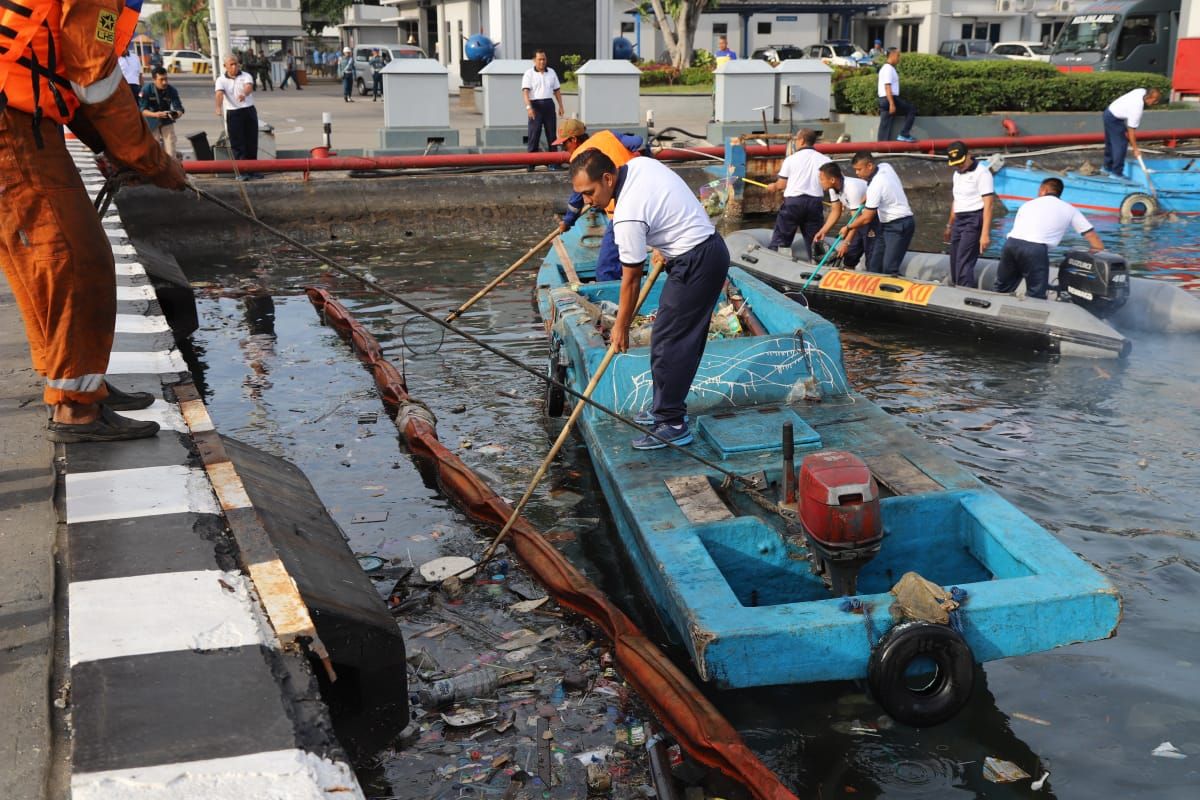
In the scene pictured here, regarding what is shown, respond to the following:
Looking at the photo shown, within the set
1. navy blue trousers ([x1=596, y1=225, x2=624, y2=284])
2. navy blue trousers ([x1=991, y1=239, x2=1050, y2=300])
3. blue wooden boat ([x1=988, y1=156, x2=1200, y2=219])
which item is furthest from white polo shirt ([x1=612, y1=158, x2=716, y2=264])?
blue wooden boat ([x1=988, y1=156, x2=1200, y2=219])

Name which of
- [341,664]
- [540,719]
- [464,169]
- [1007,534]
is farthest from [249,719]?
[464,169]

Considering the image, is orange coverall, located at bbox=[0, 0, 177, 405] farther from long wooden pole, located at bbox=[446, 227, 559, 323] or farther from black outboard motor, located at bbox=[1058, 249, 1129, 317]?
black outboard motor, located at bbox=[1058, 249, 1129, 317]

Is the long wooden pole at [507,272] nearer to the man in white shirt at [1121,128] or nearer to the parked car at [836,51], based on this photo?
the man in white shirt at [1121,128]

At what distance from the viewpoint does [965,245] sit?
38.4 feet

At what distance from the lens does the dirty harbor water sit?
4688 mm

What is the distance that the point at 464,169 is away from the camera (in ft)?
61.6

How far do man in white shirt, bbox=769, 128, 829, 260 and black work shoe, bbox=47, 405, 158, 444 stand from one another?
9106 millimetres

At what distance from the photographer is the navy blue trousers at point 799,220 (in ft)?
42.4

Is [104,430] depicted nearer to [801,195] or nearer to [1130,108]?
[801,195]

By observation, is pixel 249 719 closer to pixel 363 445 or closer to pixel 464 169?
pixel 363 445

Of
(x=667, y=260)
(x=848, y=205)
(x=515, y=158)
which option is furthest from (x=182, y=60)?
(x=667, y=260)

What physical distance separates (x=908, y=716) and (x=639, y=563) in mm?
1622

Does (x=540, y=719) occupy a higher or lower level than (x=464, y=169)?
lower

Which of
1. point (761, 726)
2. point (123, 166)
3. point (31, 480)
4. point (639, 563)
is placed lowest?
point (761, 726)
